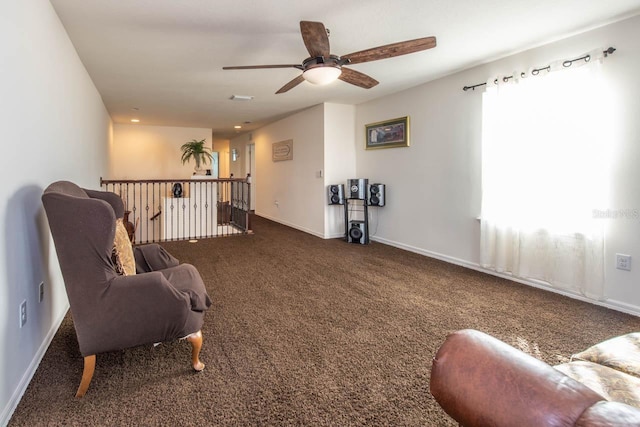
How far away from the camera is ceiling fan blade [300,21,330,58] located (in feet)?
7.45

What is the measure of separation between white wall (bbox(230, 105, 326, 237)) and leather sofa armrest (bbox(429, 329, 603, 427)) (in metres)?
5.16

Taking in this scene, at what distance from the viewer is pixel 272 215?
8391 mm

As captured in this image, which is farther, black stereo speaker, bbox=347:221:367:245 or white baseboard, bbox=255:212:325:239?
white baseboard, bbox=255:212:325:239

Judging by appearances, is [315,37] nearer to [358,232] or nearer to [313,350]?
[313,350]

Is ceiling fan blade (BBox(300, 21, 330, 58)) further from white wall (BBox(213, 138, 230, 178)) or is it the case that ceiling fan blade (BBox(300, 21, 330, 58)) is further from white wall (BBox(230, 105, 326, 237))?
white wall (BBox(213, 138, 230, 178))

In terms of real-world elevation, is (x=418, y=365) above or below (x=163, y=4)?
below

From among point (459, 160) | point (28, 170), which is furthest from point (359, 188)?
point (28, 170)

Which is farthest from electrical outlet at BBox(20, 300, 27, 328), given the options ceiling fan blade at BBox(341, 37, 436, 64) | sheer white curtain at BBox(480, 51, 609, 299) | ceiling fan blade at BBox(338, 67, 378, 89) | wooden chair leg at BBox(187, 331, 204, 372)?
sheer white curtain at BBox(480, 51, 609, 299)

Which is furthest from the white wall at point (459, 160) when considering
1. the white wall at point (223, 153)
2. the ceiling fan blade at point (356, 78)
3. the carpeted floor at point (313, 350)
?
the white wall at point (223, 153)

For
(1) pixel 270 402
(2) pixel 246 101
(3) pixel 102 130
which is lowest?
(1) pixel 270 402

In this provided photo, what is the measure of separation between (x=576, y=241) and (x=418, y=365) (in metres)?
2.14

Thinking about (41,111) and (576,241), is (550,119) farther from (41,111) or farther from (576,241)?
(41,111)

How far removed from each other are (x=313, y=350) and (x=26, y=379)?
1.57 meters

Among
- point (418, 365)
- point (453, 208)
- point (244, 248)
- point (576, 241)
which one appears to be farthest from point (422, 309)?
point (244, 248)
